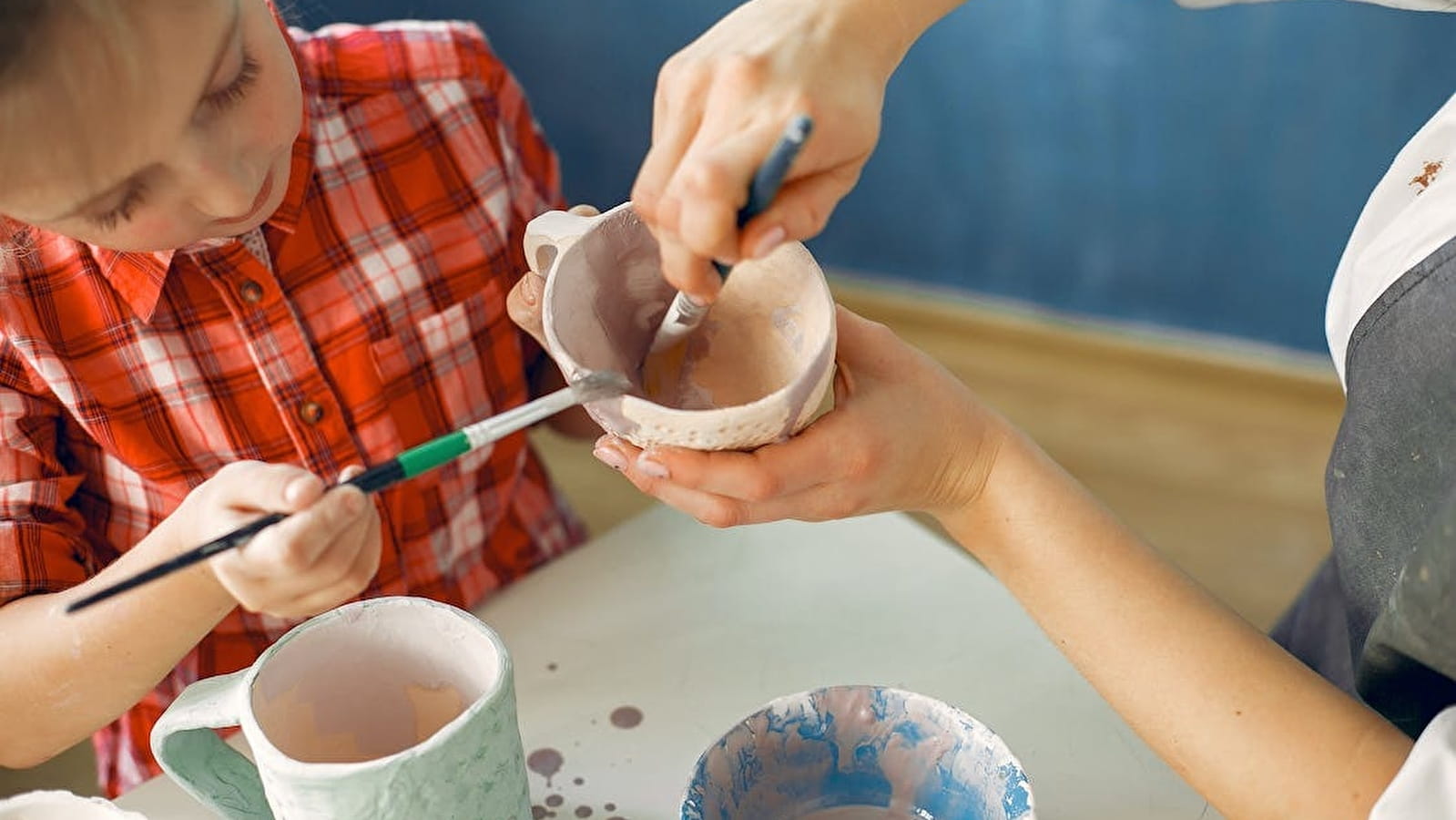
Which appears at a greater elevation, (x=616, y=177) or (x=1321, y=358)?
(x=616, y=177)

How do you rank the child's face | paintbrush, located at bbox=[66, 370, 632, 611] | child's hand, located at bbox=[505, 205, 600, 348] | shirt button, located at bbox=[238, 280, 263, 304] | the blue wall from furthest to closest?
the blue wall, shirt button, located at bbox=[238, 280, 263, 304], child's hand, located at bbox=[505, 205, 600, 348], the child's face, paintbrush, located at bbox=[66, 370, 632, 611]

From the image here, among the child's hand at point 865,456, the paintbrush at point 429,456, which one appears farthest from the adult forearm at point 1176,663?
the paintbrush at point 429,456

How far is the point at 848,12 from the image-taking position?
0.70m

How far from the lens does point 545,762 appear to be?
0.76 metres

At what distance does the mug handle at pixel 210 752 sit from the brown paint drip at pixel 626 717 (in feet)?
0.71

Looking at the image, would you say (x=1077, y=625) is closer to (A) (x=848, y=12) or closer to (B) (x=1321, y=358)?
(A) (x=848, y=12)

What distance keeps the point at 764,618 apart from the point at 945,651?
12 cm

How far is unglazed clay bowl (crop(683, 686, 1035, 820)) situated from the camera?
25.0 inches

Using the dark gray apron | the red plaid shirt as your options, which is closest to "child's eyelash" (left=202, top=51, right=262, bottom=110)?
the red plaid shirt

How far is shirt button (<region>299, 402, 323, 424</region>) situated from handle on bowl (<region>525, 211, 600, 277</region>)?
0.28 meters

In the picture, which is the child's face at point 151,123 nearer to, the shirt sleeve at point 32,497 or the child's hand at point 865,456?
the shirt sleeve at point 32,497

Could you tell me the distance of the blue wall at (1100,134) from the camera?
1732 millimetres

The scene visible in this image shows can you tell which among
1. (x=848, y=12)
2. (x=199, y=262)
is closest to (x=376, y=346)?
(x=199, y=262)

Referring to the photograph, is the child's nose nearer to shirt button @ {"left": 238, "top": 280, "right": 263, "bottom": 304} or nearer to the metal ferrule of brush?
shirt button @ {"left": 238, "top": 280, "right": 263, "bottom": 304}
